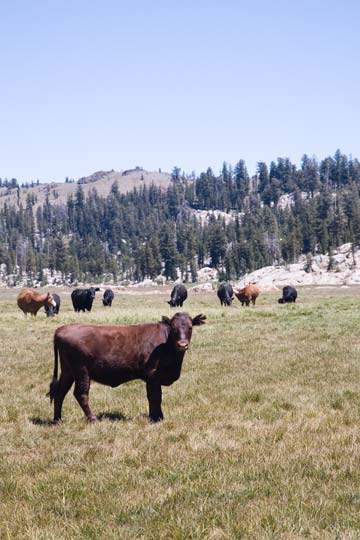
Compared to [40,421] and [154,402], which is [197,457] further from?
[40,421]

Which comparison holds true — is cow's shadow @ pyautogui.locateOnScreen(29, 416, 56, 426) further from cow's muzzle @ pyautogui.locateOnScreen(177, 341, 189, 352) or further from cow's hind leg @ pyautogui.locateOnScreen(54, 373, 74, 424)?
cow's muzzle @ pyautogui.locateOnScreen(177, 341, 189, 352)

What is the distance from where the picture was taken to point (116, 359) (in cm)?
1065

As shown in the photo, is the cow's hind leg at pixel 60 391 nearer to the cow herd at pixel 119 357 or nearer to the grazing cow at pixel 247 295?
the cow herd at pixel 119 357

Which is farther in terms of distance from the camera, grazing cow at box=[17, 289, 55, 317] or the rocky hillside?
the rocky hillside

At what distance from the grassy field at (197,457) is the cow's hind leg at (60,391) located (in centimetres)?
25

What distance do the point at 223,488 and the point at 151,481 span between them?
95 centimetres

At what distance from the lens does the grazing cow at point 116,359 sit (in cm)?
1048

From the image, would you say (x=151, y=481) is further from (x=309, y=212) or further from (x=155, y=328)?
(x=309, y=212)

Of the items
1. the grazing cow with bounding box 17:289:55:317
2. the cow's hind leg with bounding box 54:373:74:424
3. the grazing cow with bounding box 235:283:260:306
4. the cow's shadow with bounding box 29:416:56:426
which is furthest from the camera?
the grazing cow with bounding box 235:283:260:306

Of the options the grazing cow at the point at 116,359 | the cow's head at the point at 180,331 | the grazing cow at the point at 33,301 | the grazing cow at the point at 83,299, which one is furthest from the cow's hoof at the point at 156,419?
the grazing cow at the point at 83,299

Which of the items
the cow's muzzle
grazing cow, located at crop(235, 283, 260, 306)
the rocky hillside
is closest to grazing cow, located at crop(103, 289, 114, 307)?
grazing cow, located at crop(235, 283, 260, 306)

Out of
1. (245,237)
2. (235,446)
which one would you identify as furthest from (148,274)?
(235,446)

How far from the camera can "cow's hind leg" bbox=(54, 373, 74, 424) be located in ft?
34.9

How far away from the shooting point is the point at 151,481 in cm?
693
